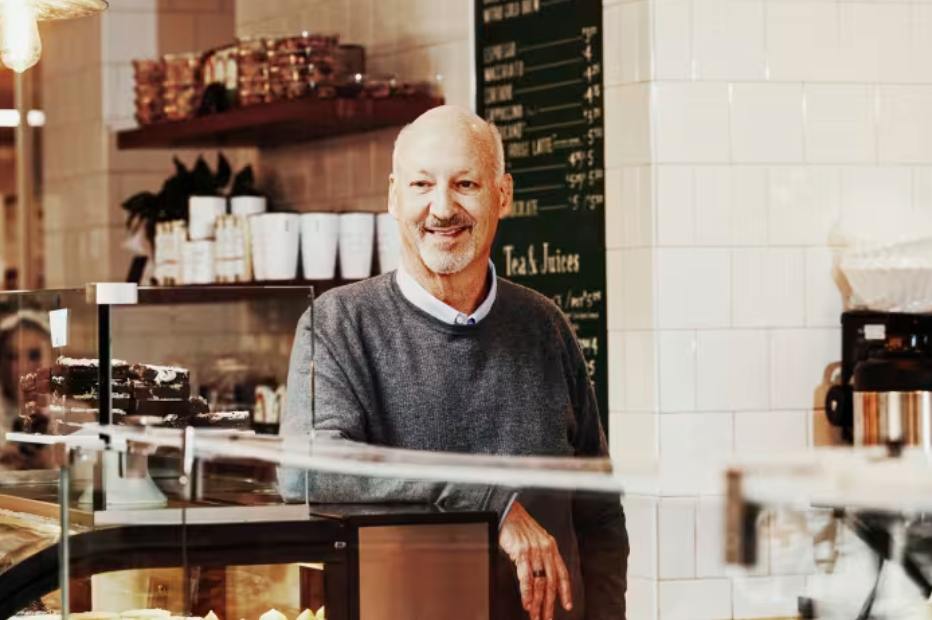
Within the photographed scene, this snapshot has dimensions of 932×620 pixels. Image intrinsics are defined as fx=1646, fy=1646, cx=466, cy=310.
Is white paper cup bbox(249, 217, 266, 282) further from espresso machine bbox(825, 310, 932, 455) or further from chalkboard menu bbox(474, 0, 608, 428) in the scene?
espresso machine bbox(825, 310, 932, 455)

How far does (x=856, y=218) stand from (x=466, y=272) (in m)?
1.29

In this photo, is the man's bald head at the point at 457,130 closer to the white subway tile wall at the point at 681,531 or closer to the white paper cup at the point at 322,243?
the white subway tile wall at the point at 681,531

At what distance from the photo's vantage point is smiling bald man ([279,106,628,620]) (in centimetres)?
330

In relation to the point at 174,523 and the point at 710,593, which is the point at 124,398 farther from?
the point at 710,593

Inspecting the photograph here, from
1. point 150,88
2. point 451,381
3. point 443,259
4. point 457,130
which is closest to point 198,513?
point 451,381

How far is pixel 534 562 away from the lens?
2.71m

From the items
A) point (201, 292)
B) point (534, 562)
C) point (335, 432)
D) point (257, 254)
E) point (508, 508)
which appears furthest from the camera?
point (257, 254)

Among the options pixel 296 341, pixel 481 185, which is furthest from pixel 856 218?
pixel 296 341

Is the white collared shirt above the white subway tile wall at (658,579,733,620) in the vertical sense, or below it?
above

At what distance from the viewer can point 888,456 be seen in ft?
6.12

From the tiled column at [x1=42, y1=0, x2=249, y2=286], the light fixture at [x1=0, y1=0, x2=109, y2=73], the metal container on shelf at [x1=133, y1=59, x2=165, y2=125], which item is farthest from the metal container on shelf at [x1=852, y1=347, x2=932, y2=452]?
the tiled column at [x1=42, y1=0, x2=249, y2=286]

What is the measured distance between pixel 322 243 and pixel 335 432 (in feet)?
5.09

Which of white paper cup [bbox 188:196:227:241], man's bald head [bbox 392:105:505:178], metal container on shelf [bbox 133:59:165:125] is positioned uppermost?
metal container on shelf [bbox 133:59:165:125]

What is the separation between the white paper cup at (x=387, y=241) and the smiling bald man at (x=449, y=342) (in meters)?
1.10
